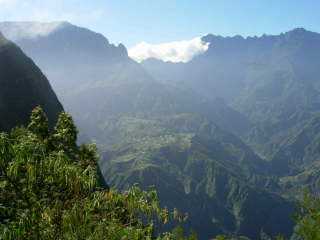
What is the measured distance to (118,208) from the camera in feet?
72.5

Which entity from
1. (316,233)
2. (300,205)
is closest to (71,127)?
(300,205)

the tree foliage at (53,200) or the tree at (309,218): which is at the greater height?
the tree foliage at (53,200)

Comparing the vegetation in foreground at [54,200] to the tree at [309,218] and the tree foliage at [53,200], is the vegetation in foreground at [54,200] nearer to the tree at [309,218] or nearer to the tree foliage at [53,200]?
the tree foliage at [53,200]

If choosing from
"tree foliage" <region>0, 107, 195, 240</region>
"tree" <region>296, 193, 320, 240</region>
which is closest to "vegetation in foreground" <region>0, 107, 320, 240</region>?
"tree foliage" <region>0, 107, 195, 240</region>

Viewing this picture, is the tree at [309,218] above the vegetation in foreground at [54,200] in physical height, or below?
below

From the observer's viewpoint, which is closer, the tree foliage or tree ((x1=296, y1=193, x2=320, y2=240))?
the tree foliage

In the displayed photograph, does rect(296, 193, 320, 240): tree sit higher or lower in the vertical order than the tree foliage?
lower

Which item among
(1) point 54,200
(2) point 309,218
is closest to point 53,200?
(1) point 54,200

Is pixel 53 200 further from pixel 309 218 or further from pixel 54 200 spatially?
pixel 309 218

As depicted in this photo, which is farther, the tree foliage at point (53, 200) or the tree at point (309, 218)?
the tree at point (309, 218)

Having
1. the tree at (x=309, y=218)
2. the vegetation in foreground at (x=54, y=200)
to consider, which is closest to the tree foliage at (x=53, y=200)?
the vegetation in foreground at (x=54, y=200)

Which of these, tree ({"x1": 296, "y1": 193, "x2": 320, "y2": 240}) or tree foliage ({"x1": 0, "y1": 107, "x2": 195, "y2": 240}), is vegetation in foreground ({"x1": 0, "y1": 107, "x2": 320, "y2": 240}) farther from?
tree ({"x1": 296, "y1": 193, "x2": 320, "y2": 240})

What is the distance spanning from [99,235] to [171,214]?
147 inches

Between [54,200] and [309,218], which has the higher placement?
[54,200]
